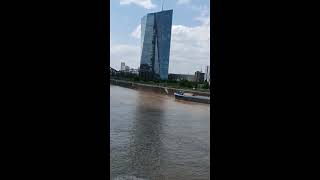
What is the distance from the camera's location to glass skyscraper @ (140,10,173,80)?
3431cm

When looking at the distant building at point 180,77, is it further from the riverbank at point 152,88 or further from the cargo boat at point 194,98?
the cargo boat at point 194,98

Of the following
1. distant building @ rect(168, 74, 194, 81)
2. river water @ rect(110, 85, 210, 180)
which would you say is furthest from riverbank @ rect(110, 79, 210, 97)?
river water @ rect(110, 85, 210, 180)

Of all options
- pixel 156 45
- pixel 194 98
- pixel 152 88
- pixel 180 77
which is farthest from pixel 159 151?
pixel 180 77

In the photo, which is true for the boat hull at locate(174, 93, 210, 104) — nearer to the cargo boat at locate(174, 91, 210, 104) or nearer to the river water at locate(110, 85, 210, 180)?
the cargo boat at locate(174, 91, 210, 104)

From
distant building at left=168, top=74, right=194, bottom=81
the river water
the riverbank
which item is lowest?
the river water

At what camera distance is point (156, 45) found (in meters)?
35.5

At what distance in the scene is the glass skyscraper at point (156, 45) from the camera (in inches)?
1351

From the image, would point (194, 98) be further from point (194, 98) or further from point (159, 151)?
point (159, 151)

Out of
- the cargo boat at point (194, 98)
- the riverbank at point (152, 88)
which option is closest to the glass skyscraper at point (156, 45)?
the riverbank at point (152, 88)
